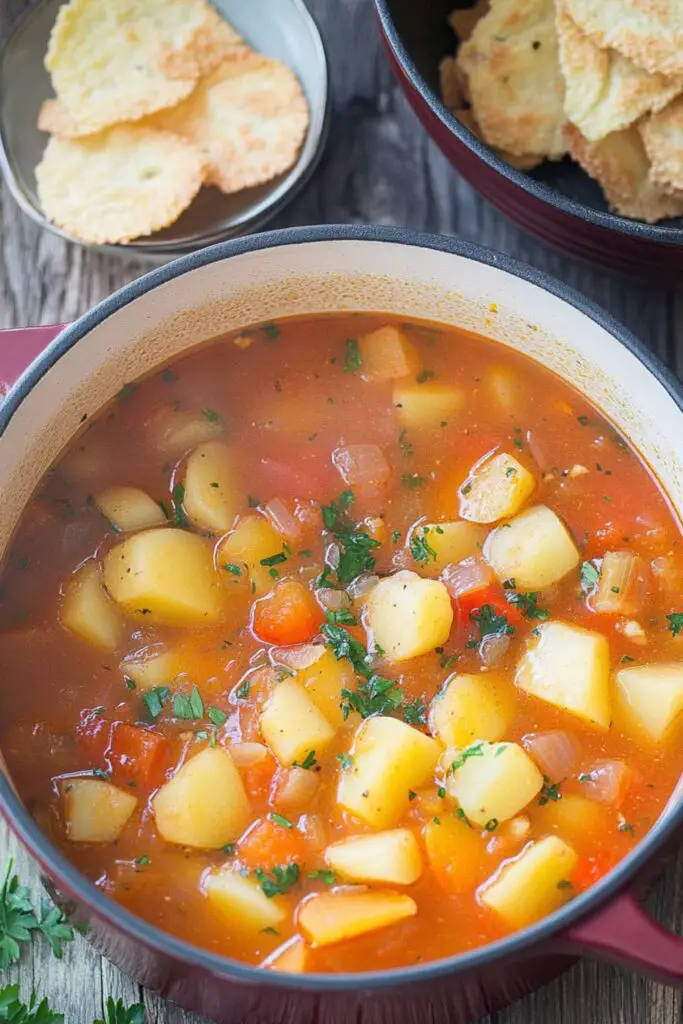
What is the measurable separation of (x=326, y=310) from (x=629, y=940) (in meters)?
1.74

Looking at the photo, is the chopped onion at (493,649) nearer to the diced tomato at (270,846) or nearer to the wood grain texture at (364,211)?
the diced tomato at (270,846)

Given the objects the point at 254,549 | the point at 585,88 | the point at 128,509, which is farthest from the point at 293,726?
the point at 585,88

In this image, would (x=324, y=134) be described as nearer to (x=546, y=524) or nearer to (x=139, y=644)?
(x=546, y=524)

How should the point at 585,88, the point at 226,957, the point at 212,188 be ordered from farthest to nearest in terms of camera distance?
the point at 212,188 < the point at 585,88 < the point at 226,957

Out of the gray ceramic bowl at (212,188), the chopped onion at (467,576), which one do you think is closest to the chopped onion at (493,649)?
the chopped onion at (467,576)

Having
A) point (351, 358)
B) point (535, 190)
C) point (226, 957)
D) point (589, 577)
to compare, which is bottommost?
point (226, 957)

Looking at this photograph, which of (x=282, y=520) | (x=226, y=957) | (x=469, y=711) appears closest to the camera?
(x=226, y=957)

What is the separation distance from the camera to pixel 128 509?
3.11 metres

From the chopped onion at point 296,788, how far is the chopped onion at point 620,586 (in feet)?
2.67

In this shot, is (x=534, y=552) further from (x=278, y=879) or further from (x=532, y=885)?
(x=278, y=879)

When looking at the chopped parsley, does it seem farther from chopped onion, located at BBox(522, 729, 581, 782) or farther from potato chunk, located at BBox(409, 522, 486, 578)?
chopped onion, located at BBox(522, 729, 581, 782)

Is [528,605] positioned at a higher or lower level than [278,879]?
higher

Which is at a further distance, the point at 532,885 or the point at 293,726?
the point at 293,726

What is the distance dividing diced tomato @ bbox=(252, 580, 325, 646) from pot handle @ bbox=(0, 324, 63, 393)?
79 centimetres
